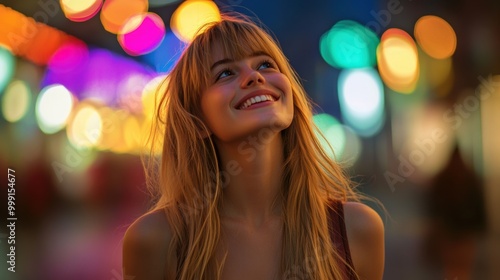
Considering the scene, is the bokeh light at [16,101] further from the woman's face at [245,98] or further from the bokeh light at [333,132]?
the woman's face at [245,98]

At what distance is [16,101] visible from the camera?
4164 millimetres

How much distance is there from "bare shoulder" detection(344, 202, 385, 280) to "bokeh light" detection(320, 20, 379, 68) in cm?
358

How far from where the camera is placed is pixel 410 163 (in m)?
4.72

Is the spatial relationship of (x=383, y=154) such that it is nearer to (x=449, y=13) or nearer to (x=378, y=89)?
(x=378, y=89)

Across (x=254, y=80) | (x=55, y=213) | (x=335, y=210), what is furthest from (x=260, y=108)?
(x=55, y=213)

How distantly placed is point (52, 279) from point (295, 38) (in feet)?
8.95

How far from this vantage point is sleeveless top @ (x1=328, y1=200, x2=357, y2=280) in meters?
1.32

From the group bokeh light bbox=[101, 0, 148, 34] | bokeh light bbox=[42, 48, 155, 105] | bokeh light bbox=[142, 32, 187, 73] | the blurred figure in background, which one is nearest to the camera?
the blurred figure in background

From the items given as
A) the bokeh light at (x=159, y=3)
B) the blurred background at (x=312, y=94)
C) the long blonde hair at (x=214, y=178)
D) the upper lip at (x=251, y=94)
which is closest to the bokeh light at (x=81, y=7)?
the blurred background at (x=312, y=94)

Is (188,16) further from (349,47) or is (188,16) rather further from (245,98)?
(245,98)

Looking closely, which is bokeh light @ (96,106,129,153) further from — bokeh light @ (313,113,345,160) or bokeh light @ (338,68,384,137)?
bokeh light @ (338,68,384,137)

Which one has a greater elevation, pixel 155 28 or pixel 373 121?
pixel 155 28

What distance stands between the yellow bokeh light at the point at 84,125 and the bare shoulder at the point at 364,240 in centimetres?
349

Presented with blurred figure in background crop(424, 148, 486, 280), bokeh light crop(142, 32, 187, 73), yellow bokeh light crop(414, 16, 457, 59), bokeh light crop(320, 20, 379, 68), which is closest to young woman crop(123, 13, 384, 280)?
blurred figure in background crop(424, 148, 486, 280)
